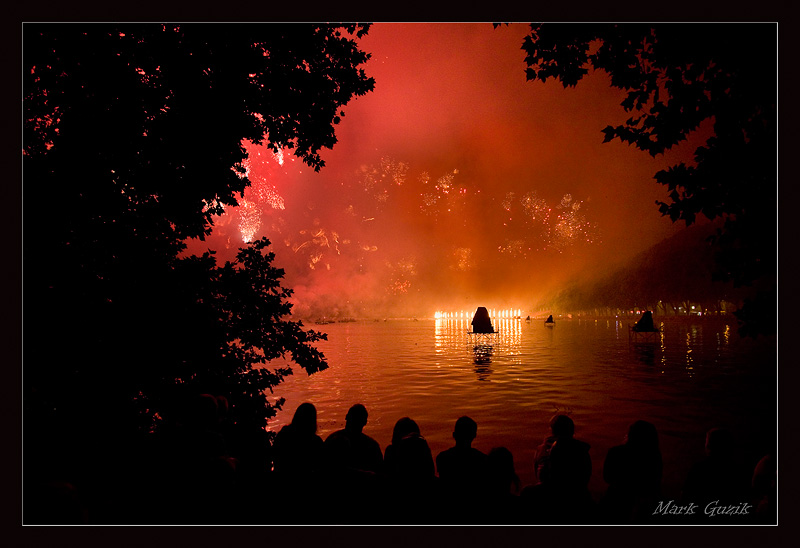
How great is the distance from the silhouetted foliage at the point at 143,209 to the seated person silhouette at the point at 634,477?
4800 millimetres

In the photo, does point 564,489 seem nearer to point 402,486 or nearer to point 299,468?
point 402,486

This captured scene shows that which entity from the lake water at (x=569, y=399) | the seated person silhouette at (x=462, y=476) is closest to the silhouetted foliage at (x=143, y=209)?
the seated person silhouette at (x=462, y=476)

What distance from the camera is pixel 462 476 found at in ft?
14.7

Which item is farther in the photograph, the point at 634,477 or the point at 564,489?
the point at 634,477

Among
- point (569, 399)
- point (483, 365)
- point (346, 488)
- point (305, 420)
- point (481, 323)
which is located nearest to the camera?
point (346, 488)

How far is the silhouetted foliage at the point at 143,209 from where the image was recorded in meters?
5.23

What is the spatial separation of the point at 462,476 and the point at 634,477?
216 centimetres

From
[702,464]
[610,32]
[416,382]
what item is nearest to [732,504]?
[702,464]

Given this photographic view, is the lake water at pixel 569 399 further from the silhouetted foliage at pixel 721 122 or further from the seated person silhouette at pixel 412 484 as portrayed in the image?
the seated person silhouette at pixel 412 484

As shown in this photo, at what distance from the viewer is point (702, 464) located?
4840 mm

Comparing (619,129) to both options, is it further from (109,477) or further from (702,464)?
(109,477)

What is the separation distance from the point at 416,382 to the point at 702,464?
1538 centimetres

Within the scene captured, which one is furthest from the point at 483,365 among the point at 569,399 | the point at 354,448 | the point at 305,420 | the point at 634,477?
the point at 305,420

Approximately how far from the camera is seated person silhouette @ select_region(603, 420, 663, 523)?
15.2 feet
